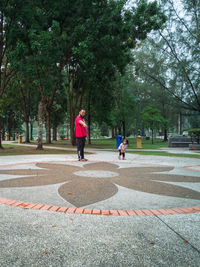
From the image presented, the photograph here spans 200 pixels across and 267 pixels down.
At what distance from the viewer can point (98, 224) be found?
285 cm

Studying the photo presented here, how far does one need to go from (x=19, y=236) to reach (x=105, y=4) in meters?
16.3

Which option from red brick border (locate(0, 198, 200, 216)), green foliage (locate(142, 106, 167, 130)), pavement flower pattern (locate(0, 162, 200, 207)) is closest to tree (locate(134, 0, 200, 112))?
green foliage (locate(142, 106, 167, 130))

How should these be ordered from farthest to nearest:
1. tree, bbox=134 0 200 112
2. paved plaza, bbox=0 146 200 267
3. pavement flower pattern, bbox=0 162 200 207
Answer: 1. tree, bbox=134 0 200 112
2. pavement flower pattern, bbox=0 162 200 207
3. paved plaza, bbox=0 146 200 267

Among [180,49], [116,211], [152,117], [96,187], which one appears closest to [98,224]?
[116,211]

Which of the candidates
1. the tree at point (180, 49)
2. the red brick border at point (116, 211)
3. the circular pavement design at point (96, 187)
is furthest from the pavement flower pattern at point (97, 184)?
the tree at point (180, 49)

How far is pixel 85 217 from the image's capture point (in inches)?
121

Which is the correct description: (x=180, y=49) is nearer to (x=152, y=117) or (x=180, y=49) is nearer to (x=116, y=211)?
(x=152, y=117)

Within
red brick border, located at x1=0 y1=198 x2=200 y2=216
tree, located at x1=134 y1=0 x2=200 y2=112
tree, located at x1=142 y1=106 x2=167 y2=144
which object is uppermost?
tree, located at x1=134 y1=0 x2=200 y2=112

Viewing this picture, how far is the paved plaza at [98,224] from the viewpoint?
6.89 feet

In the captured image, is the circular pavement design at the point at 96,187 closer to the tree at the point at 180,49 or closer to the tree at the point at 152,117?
the tree at the point at 180,49

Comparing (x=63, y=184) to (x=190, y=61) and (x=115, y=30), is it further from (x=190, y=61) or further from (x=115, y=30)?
(x=190, y=61)

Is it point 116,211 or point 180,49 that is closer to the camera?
point 116,211

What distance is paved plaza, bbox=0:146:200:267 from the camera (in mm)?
2100

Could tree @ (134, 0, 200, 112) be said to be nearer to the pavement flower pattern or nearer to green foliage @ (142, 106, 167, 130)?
green foliage @ (142, 106, 167, 130)
